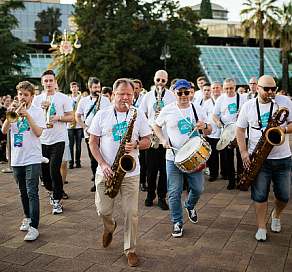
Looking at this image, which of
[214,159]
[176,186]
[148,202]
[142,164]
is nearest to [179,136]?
[176,186]

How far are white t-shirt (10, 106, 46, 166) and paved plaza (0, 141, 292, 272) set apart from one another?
41.2 inches

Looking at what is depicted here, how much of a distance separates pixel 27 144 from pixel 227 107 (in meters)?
4.50

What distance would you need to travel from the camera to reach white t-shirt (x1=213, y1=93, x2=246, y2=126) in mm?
7969

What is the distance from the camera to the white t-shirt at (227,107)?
7.97 metres

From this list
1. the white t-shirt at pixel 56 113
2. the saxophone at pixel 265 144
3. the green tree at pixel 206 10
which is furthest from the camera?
the green tree at pixel 206 10

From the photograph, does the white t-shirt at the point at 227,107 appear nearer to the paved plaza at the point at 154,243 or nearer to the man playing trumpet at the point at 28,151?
the paved plaza at the point at 154,243

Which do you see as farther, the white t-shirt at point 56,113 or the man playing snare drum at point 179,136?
the white t-shirt at point 56,113

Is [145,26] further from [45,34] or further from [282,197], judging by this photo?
[282,197]

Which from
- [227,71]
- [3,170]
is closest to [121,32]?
[227,71]

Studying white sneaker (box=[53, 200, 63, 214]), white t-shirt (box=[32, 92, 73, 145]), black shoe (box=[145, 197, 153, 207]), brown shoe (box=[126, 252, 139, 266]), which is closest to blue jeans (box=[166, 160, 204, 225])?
brown shoe (box=[126, 252, 139, 266])

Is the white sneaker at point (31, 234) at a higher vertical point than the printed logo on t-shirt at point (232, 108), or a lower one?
lower

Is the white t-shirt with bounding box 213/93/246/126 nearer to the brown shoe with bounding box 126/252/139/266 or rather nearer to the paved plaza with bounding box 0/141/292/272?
the paved plaza with bounding box 0/141/292/272

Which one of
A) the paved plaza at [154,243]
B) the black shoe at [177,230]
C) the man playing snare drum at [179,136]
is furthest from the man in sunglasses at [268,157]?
the black shoe at [177,230]

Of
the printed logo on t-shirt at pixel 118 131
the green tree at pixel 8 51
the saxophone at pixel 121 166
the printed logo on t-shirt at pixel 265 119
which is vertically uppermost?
the green tree at pixel 8 51
